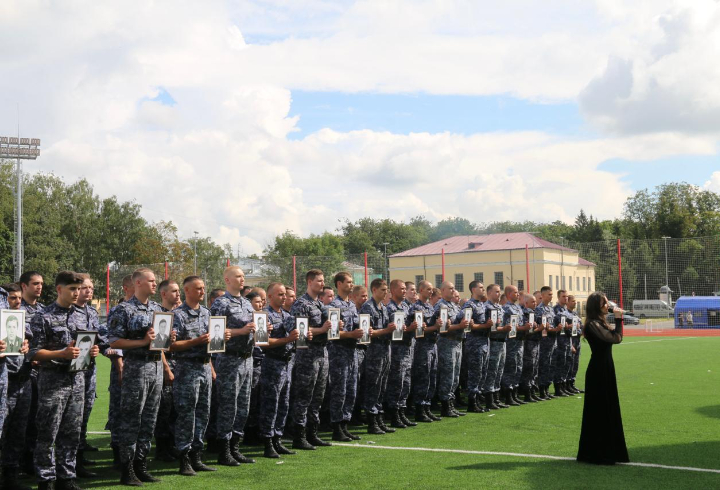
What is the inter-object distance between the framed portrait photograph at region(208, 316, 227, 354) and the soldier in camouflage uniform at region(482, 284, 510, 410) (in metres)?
5.54

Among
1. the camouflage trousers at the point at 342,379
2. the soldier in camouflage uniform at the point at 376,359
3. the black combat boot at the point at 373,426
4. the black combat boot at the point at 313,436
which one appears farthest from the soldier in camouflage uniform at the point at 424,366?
the black combat boot at the point at 313,436

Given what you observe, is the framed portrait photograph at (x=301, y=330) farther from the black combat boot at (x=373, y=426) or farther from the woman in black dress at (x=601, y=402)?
the woman in black dress at (x=601, y=402)

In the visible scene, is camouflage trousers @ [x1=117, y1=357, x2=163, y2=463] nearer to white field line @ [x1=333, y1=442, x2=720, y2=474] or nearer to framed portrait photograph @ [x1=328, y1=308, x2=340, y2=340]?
framed portrait photograph @ [x1=328, y1=308, x2=340, y2=340]

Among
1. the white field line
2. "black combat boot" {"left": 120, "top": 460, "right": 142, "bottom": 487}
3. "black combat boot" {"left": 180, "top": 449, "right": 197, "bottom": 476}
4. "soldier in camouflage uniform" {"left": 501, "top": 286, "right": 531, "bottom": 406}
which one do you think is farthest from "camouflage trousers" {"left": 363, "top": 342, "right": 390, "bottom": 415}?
"black combat boot" {"left": 120, "top": 460, "right": 142, "bottom": 487}

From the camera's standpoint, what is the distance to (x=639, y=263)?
78.1 feet

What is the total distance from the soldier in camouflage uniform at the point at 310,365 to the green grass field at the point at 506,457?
1.39 ft

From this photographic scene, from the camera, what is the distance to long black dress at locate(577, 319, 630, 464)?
7.30 meters

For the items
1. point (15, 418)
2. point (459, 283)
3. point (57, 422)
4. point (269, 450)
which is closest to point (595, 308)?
point (269, 450)

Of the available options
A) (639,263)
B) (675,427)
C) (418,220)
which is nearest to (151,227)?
(639,263)

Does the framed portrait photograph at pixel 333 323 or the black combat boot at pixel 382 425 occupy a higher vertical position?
the framed portrait photograph at pixel 333 323

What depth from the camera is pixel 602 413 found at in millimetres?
7355

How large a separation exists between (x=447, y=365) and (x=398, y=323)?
1.57 m

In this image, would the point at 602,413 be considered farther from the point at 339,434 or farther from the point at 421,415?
the point at 421,415

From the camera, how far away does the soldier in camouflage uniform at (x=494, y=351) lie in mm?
11484
